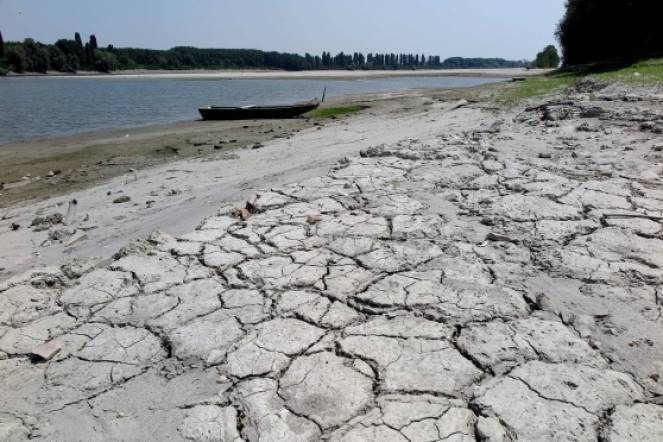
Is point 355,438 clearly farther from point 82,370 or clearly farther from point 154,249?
point 154,249

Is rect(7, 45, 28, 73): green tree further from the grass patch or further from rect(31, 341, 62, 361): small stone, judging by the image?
rect(31, 341, 62, 361): small stone

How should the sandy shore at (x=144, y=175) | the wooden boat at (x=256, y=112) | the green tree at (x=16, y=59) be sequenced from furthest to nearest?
the green tree at (x=16, y=59)
the wooden boat at (x=256, y=112)
the sandy shore at (x=144, y=175)

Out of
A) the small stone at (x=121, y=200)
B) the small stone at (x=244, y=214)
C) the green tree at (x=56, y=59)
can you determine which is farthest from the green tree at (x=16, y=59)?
the small stone at (x=244, y=214)

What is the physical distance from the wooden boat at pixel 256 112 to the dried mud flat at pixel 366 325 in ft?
43.6

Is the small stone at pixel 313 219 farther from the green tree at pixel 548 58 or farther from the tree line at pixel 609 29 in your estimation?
the green tree at pixel 548 58

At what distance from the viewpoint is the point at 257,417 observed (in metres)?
2.03

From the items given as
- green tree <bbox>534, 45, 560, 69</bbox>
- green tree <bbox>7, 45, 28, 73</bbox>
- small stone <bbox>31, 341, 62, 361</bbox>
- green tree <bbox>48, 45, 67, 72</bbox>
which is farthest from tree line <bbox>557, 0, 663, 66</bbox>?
green tree <bbox>48, 45, 67, 72</bbox>

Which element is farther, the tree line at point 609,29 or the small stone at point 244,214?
the tree line at point 609,29

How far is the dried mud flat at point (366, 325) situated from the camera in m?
2.00

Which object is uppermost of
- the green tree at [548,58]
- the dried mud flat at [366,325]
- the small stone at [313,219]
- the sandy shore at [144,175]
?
the green tree at [548,58]

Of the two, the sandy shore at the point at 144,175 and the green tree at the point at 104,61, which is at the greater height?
the green tree at the point at 104,61

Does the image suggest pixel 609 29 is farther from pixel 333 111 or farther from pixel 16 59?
pixel 16 59

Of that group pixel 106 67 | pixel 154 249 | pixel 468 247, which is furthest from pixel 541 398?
pixel 106 67

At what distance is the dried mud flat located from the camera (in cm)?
200
